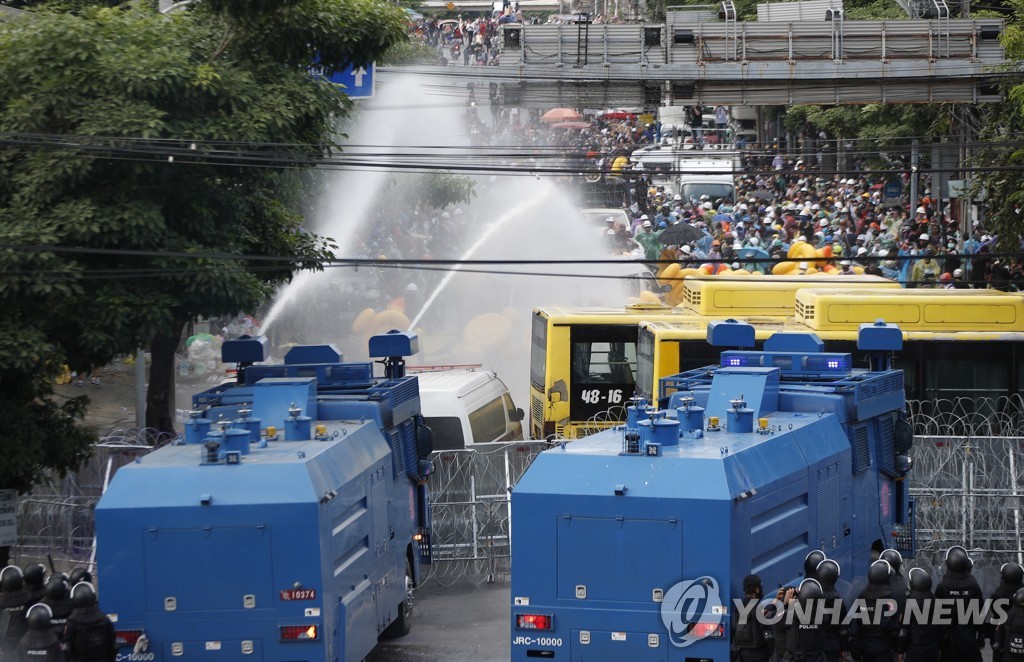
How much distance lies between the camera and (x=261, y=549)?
10656 mm

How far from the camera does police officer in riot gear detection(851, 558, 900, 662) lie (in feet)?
37.0

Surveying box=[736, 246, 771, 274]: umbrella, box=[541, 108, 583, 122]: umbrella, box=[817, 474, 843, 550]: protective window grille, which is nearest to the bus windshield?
box=[736, 246, 771, 274]: umbrella

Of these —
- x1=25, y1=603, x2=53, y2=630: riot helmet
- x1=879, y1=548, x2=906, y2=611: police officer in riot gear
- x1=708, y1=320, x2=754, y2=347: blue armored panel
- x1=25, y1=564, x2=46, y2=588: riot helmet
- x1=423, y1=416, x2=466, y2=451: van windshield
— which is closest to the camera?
x1=25, y1=603, x2=53, y2=630: riot helmet

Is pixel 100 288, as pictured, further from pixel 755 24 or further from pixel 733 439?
pixel 755 24

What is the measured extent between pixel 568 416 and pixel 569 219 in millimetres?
14212

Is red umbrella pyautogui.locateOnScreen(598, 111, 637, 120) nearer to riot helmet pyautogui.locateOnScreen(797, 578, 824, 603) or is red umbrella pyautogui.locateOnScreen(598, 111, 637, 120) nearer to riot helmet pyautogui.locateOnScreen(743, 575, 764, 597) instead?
riot helmet pyautogui.locateOnScreen(797, 578, 824, 603)

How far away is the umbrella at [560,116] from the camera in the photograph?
208 feet

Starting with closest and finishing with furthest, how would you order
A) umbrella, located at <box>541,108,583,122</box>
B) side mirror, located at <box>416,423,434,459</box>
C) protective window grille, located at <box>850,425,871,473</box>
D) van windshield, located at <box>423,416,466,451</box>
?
protective window grille, located at <box>850,425,871,473</box> → side mirror, located at <box>416,423,434,459</box> → van windshield, located at <box>423,416,466,451</box> → umbrella, located at <box>541,108,583,122</box>

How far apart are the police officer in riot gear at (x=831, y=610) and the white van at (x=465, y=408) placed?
819cm

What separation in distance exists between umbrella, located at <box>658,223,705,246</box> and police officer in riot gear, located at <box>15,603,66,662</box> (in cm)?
2347

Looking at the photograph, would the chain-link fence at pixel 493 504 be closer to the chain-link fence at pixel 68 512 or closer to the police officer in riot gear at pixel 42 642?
the chain-link fence at pixel 68 512

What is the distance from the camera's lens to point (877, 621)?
11250 mm

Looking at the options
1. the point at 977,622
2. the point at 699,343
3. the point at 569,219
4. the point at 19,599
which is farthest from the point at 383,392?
the point at 569,219

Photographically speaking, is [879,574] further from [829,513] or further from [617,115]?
[617,115]
